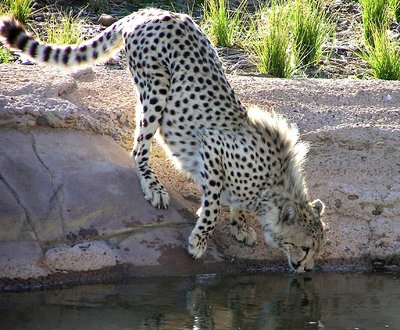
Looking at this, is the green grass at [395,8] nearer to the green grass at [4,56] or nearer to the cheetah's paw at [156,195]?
the green grass at [4,56]

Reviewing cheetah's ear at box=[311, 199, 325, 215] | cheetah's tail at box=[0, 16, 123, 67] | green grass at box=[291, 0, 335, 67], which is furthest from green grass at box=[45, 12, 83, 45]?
cheetah's ear at box=[311, 199, 325, 215]

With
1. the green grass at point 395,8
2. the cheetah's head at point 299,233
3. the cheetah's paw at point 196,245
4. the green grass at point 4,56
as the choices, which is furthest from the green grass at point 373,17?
the cheetah's paw at point 196,245

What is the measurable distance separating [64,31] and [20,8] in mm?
791

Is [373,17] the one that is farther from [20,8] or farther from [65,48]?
[65,48]

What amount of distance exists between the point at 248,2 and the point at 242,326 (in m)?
6.55

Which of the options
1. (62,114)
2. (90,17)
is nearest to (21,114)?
(62,114)

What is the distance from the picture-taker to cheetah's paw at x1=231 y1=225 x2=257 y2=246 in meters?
6.82

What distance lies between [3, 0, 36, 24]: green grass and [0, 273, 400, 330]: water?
15.0 feet

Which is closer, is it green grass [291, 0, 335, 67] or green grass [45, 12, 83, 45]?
green grass [45, 12, 83, 45]

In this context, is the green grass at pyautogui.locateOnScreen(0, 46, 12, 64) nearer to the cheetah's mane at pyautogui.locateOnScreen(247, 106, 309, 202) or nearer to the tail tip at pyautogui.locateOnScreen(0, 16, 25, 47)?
the tail tip at pyautogui.locateOnScreen(0, 16, 25, 47)

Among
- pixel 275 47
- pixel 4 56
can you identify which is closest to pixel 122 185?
pixel 4 56

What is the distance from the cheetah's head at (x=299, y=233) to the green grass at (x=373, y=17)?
4032mm

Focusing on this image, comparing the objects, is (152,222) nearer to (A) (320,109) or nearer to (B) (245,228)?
(B) (245,228)

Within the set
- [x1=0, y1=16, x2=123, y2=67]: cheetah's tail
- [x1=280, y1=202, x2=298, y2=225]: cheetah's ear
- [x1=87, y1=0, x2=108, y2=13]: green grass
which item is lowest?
[x1=87, y1=0, x2=108, y2=13]: green grass
